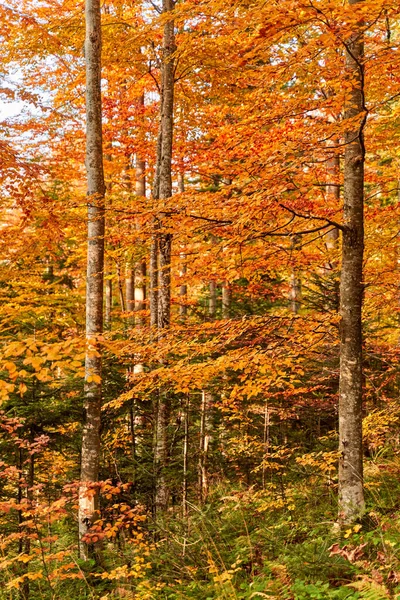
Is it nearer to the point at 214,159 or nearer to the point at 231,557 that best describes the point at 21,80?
the point at 214,159

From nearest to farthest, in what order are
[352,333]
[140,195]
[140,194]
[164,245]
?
[352,333] < [164,245] < [140,195] < [140,194]

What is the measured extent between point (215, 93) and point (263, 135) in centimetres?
260

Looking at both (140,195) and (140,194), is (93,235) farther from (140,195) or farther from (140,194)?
(140,194)

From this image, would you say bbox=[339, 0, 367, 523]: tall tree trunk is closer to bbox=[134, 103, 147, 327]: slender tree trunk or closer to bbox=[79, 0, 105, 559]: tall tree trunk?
bbox=[79, 0, 105, 559]: tall tree trunk

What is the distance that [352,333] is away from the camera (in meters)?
5.64

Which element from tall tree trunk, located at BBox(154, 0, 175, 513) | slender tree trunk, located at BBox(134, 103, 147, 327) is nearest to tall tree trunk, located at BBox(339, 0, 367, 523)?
tall tree trunk, located at BBox(154, 0, 175, 513)

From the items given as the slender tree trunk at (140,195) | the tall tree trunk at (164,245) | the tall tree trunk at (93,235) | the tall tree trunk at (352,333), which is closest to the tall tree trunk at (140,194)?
the slender tree trunk at (140,195)

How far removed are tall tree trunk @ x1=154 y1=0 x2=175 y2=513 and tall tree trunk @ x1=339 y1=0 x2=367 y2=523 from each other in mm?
2965

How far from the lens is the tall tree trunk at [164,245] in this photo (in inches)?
310

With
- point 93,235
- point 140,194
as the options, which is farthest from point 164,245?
point 140,194

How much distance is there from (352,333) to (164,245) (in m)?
3.48

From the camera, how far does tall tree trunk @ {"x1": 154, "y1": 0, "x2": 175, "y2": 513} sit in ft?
25.9

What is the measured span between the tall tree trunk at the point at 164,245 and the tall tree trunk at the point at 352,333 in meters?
2.97

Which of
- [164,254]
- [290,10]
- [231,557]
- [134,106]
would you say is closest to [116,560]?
[231,557]
